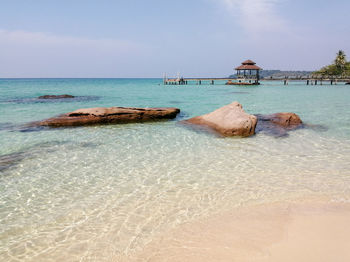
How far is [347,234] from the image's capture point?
3.08 meters

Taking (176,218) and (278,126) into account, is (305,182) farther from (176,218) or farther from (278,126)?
A: (278,126)

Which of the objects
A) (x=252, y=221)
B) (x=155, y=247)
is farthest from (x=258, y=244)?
(x=155, y=247)

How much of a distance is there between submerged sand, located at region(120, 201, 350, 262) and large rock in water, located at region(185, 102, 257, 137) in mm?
4914

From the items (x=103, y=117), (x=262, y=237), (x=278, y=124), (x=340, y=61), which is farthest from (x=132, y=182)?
(x=340, y=61)

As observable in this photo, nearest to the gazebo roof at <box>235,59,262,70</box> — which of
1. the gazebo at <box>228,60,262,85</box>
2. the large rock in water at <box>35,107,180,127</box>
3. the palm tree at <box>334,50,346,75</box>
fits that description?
the gazebo at <box>228,60,262,85</box>

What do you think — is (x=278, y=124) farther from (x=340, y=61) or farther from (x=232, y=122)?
(x=340, y=61)

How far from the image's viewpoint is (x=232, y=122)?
29.3 feet

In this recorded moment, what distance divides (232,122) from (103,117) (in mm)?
5539

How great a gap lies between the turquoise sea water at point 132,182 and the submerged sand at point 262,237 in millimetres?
264

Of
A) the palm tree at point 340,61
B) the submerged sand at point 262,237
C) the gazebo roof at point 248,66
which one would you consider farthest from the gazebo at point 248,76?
the submerged sand at point 262,237

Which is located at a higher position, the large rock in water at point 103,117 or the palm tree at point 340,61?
the palm tree at point 340,61

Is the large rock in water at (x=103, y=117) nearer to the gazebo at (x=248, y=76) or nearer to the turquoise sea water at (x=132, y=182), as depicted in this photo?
the turquoise sea water at (x=132, y=182)

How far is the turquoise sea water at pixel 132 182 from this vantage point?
3.23m

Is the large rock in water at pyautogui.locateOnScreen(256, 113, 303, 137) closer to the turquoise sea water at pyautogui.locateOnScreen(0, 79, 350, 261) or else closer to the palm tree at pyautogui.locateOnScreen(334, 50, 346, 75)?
the turquoise sea water at pyautogui.locateOnScreen(0, 79, 350, 261)
